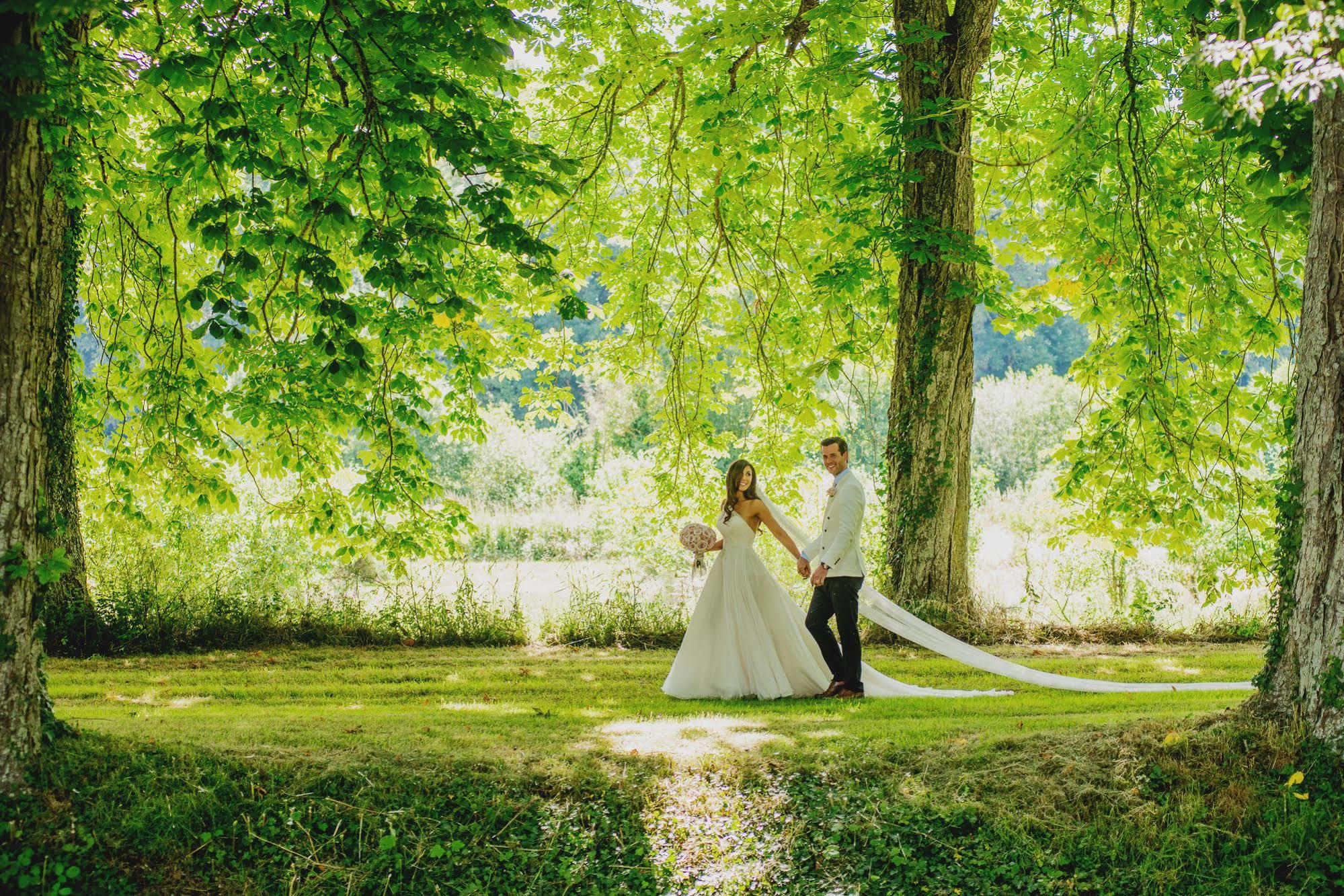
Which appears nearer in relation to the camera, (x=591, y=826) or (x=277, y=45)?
(x=591, y=826)

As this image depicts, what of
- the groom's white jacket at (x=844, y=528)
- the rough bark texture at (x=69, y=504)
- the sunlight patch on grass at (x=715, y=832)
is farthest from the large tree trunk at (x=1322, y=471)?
the rough bark texture at (x=69, y=504)

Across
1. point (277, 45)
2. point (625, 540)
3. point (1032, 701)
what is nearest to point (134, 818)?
point (277, 45)

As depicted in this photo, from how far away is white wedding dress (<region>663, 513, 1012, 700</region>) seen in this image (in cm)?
834

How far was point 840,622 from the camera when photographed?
8.09m

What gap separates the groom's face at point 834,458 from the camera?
8.00m

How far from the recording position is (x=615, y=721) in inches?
286

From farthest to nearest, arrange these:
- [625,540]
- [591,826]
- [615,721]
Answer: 1. [625,540]
2. [615,721]
3. [591,826]

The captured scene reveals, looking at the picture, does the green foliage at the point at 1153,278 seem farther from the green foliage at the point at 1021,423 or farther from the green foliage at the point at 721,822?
the green foliage at the point at 1021,423

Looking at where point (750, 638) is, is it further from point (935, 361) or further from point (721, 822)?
Answer: point (935, 361)

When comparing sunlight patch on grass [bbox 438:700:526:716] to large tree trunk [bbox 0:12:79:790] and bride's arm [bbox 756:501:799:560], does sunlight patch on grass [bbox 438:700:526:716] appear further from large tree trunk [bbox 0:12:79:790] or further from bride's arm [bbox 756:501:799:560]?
large tree trunk [bbox 0:12:79:790]

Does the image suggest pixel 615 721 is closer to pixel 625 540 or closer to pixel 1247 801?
pixel 1247 801

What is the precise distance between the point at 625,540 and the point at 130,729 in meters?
11.6

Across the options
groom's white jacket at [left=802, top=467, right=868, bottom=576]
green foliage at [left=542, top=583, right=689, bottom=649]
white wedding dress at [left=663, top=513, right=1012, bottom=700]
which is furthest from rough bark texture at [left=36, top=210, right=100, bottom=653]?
groom's white jacket at [left=802, top=467, right=868, bottom=576]

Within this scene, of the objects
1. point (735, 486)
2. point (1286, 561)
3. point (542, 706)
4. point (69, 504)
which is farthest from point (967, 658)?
point (69, 504)
